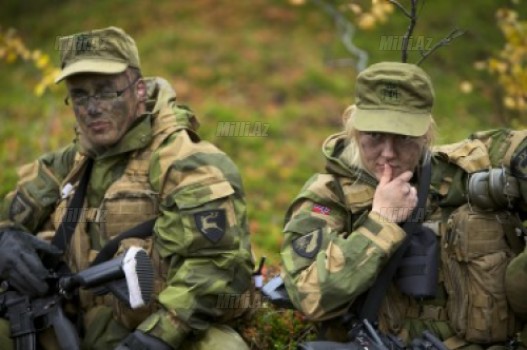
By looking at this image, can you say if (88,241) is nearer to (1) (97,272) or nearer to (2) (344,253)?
(1) (97,272)

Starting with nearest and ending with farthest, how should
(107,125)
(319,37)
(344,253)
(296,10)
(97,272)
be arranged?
(344,253) → (97,272) → (107,125) → (319,37) → (296,10)

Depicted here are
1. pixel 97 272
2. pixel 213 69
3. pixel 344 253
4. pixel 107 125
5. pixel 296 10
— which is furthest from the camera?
pixel 296 10

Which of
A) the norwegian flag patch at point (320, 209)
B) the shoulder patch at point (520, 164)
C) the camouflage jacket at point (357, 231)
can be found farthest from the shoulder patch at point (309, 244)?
the shoulder patch at point (520, 164)

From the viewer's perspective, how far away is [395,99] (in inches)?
169

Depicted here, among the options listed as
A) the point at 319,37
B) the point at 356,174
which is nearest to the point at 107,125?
the point at 356,174

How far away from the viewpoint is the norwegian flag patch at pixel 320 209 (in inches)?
176

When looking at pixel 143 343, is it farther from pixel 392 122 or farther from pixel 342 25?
pixel 342 25

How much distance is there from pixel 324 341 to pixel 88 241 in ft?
5.81

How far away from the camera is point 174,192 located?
15.8 feet

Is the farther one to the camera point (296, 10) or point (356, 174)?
point (296, 10)

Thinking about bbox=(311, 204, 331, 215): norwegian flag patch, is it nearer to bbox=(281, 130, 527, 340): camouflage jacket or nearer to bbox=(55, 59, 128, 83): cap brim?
bbox=(281, 130, 527, 340): camouflage jacket

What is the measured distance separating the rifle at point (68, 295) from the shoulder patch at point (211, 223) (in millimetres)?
360

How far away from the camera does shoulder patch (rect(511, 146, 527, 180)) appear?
396 cm

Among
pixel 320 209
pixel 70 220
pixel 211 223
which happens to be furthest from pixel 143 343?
pixel 320 209
